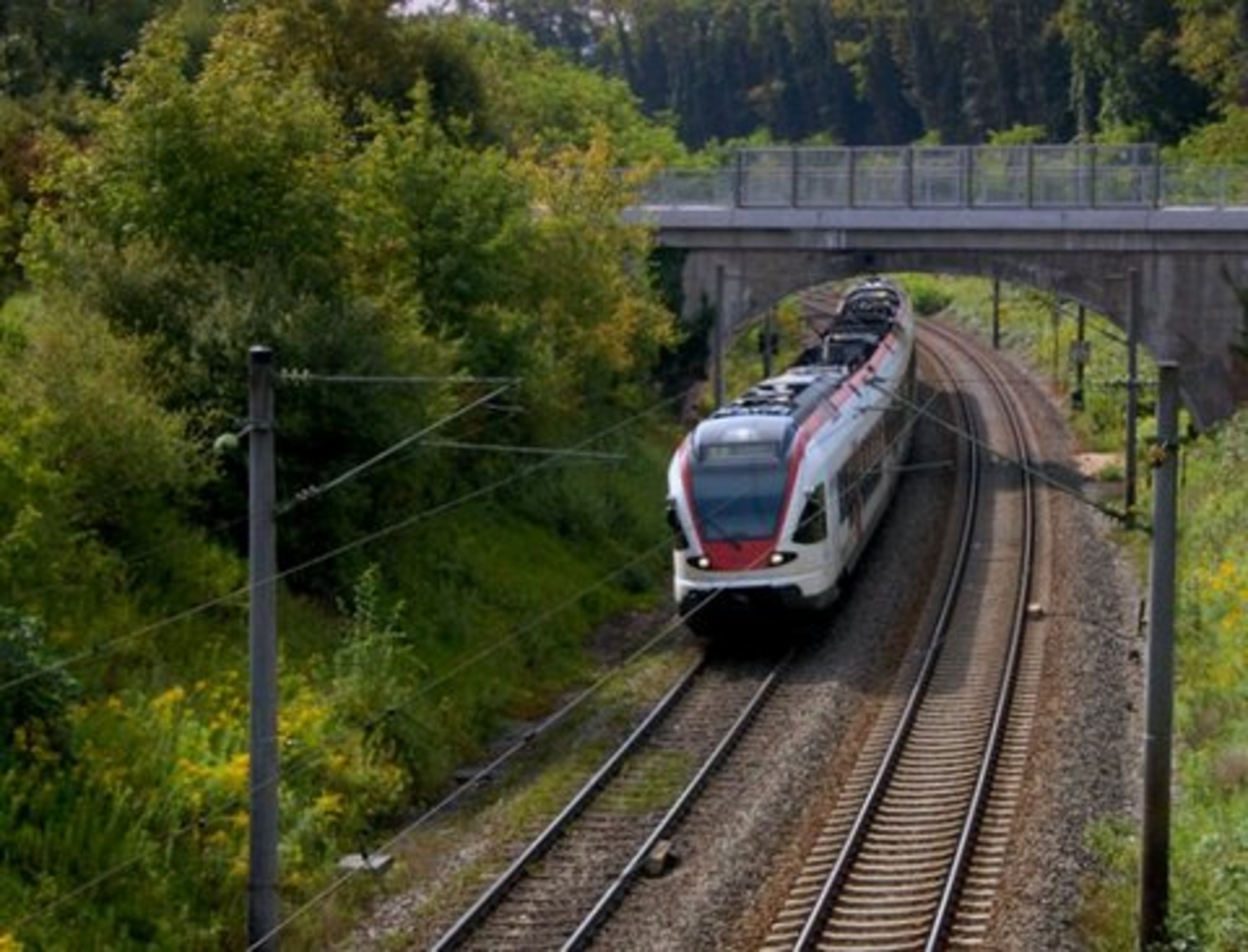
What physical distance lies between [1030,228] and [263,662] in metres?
30.2

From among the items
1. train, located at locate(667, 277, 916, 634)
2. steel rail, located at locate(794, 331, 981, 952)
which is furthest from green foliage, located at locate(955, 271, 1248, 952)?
train, located at locate(667, 277, 916, 634)

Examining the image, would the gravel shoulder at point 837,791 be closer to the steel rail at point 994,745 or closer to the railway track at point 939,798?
the railway track at point 939,798

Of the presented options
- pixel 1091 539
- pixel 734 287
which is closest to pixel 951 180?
pixel 734 287

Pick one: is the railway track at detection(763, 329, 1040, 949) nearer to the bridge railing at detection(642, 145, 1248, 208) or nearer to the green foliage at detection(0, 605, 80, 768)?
the green foliage at detection(0, 605, 80, 768)

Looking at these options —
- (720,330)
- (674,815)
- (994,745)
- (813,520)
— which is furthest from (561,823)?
(720,330)

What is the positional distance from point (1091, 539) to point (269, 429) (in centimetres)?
2367

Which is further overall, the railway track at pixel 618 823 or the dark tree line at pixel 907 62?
the dark tree line at pixel 907 62

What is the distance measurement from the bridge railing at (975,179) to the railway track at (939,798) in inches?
460

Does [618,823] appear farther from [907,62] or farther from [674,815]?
[907,62]

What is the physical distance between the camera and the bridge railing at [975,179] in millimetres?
40781

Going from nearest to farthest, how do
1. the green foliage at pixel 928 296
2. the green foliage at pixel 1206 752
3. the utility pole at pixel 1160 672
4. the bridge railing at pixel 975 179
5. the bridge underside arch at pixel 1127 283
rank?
the utility pole at pixel 1160 672
the green foliage at pixel 1206 752
the bridge railing at pixel 975 179
the bridge underside arch at pixel 1127 283
the green foliage at pixel 928 296

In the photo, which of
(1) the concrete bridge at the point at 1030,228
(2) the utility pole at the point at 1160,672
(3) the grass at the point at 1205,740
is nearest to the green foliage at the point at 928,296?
(1) the concrete bridge at the point at 1030,228

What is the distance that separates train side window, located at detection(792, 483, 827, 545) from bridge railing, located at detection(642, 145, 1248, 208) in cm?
1590

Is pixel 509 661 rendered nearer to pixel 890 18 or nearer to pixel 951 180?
pixel 951 180
